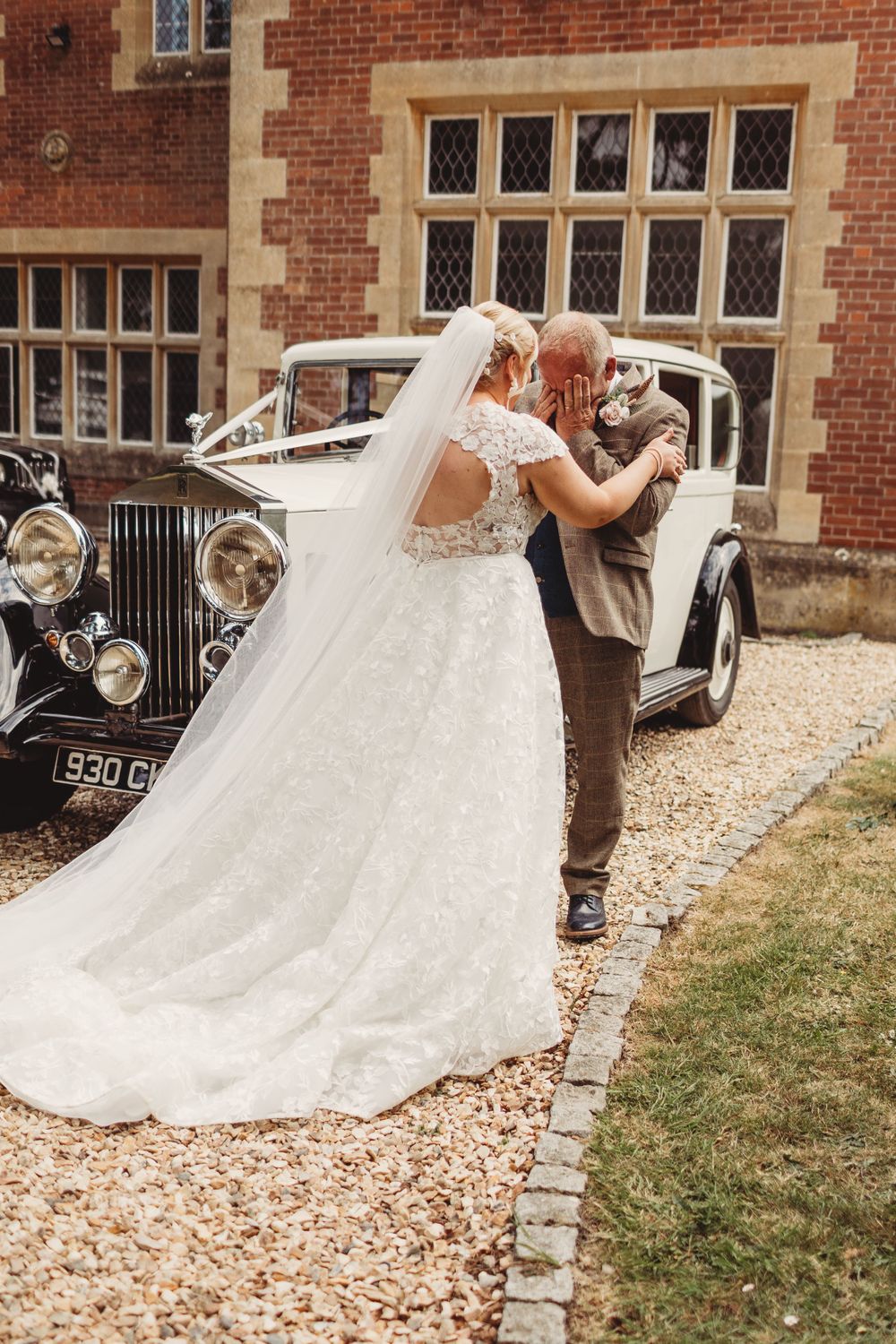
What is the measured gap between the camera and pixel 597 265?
9.93 meters

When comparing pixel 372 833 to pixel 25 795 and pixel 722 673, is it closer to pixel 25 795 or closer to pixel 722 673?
pixel 25 795

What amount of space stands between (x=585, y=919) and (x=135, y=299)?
10112 mm

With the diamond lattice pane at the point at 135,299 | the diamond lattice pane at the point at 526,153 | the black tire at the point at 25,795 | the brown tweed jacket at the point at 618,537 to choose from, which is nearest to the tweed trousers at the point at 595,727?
the brown tweed jacket at the point at 618,537

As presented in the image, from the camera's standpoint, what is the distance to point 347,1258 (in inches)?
94.5

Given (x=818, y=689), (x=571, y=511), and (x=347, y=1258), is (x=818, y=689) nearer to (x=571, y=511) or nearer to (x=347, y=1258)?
(x=571, y=511)

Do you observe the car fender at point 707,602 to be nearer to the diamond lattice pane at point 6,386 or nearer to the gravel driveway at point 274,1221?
the gravel driveway at point 274,1221

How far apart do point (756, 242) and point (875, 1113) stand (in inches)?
317

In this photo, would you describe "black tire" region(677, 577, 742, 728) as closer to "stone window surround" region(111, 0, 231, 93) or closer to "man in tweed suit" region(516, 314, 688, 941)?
"man in tweed suit" region(516, 314, 688, 941)

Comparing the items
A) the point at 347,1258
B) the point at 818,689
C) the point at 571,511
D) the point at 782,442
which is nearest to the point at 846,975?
the point at 571,511

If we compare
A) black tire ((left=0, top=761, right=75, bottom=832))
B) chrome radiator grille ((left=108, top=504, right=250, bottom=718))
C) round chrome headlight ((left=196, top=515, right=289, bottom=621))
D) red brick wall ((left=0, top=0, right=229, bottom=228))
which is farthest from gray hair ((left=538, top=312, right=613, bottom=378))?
red brick wall ((left=0, top=0, right=229, bottom=228))

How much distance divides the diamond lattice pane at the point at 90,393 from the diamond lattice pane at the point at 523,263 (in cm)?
454

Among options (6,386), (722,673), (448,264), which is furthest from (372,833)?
(6,386)

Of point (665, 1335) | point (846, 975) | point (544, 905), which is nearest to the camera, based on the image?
point (665, 1335)

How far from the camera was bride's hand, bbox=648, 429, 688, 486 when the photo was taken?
3.62 m
